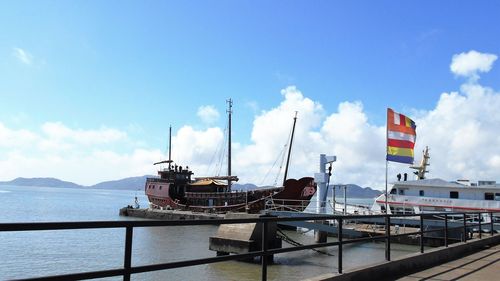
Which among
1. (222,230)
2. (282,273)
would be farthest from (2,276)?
(282,273)

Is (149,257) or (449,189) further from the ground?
(449,189)

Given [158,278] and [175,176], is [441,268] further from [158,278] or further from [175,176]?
[175,176]

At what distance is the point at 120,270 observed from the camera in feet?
14.5

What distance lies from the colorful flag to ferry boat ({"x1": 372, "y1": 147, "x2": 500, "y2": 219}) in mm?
9357

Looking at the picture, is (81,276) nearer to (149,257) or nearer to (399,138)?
(149,257)

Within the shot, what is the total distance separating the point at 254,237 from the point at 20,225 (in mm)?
15654

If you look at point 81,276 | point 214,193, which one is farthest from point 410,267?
point 214,193

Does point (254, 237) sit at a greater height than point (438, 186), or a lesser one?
lesser

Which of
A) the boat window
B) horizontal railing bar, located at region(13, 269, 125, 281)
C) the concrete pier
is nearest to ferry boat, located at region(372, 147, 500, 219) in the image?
the boat window

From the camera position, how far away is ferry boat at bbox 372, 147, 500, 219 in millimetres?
35969

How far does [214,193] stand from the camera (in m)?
55.2

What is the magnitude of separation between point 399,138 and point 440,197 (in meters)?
12.8

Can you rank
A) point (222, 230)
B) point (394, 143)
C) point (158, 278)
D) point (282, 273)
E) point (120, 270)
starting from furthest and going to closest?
point (394, 143), point (222, 230), point (282, 273), point (158, 278), point (120, 270)

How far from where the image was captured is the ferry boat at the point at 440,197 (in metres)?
36.0
